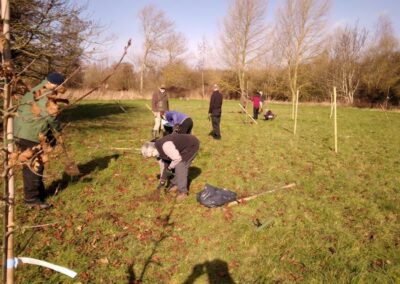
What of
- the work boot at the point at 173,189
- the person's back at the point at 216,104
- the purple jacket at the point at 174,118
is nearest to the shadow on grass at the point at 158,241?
the work boot at the point at 173,189

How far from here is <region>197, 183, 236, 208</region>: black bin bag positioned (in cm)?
536

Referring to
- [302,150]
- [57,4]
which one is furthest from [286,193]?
[57,4]

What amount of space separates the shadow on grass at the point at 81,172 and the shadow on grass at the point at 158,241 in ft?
6.95

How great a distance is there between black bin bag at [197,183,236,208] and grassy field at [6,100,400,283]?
0.50ft

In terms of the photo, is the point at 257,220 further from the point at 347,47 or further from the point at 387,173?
the point at 347,47

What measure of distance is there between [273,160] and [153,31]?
4312 centimetres

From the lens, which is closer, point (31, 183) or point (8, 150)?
point (8, 150)

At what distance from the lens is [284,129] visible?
1394 centimetres

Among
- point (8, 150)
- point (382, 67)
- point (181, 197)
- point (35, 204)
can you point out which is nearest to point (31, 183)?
point (35, 204)

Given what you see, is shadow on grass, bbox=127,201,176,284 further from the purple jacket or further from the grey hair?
the purple jacket

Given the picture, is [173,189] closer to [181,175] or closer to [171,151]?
[181,175]

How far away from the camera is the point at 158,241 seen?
432 centimetres

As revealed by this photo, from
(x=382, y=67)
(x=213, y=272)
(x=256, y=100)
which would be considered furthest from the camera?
(x=382, y=67)

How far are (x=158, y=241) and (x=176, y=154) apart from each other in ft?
5.65
